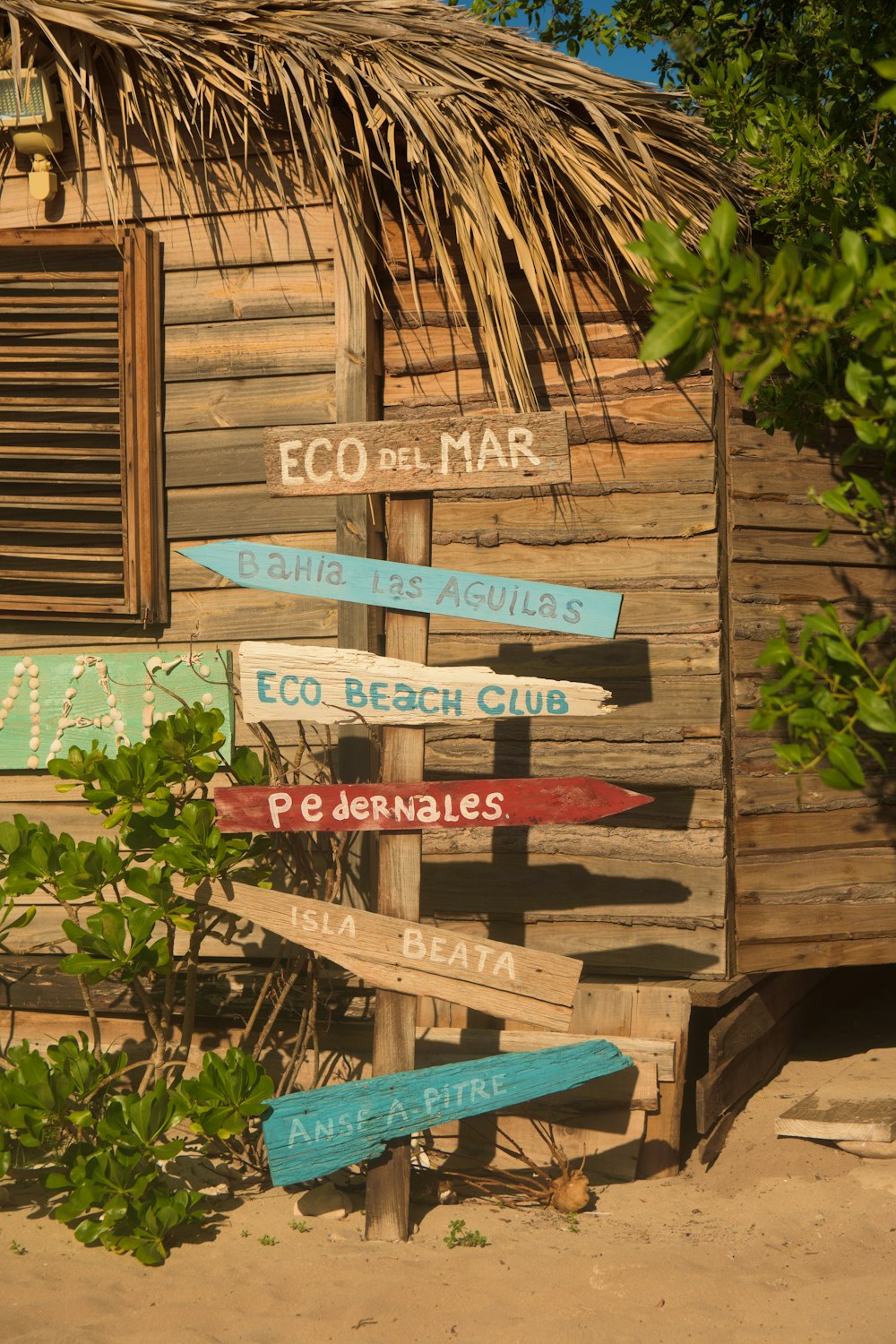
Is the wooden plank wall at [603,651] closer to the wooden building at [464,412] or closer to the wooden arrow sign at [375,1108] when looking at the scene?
the wooden building at [464,412]

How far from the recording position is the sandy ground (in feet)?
9.87

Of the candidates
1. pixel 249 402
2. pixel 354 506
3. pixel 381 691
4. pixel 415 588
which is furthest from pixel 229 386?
pixel 381 691

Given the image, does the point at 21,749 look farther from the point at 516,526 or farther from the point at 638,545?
the point at 638,545

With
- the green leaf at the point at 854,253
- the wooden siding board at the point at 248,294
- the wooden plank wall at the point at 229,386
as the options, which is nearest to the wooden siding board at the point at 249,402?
the wooden plank wall at the point at 229,386

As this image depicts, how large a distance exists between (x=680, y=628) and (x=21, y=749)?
256 cm

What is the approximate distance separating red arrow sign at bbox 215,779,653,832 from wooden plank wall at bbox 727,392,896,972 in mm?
1031

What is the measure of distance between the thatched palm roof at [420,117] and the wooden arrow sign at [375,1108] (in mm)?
2255

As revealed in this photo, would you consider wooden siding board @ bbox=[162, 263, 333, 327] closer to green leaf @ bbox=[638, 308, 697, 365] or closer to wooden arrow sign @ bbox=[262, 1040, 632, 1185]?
green leaf @ bbox=[638, 308, 697, 365]

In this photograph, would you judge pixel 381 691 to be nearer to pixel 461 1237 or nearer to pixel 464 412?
pixel 464 412

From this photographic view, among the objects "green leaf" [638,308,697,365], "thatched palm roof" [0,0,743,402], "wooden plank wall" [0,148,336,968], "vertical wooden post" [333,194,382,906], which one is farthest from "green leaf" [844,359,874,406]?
"wooden plank wall" [0,148,336,968]

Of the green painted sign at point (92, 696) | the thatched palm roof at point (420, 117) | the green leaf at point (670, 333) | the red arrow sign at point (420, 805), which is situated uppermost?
the thatched palm roof at point (420, 117)

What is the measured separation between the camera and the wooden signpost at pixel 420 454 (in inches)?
131

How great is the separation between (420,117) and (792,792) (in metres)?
2.75

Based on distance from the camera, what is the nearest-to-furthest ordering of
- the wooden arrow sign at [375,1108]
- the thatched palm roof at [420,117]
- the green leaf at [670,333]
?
the green leaf at [670,333], the wooden arrow sign at [375,1108], the thatched palm roof at [420,117]
